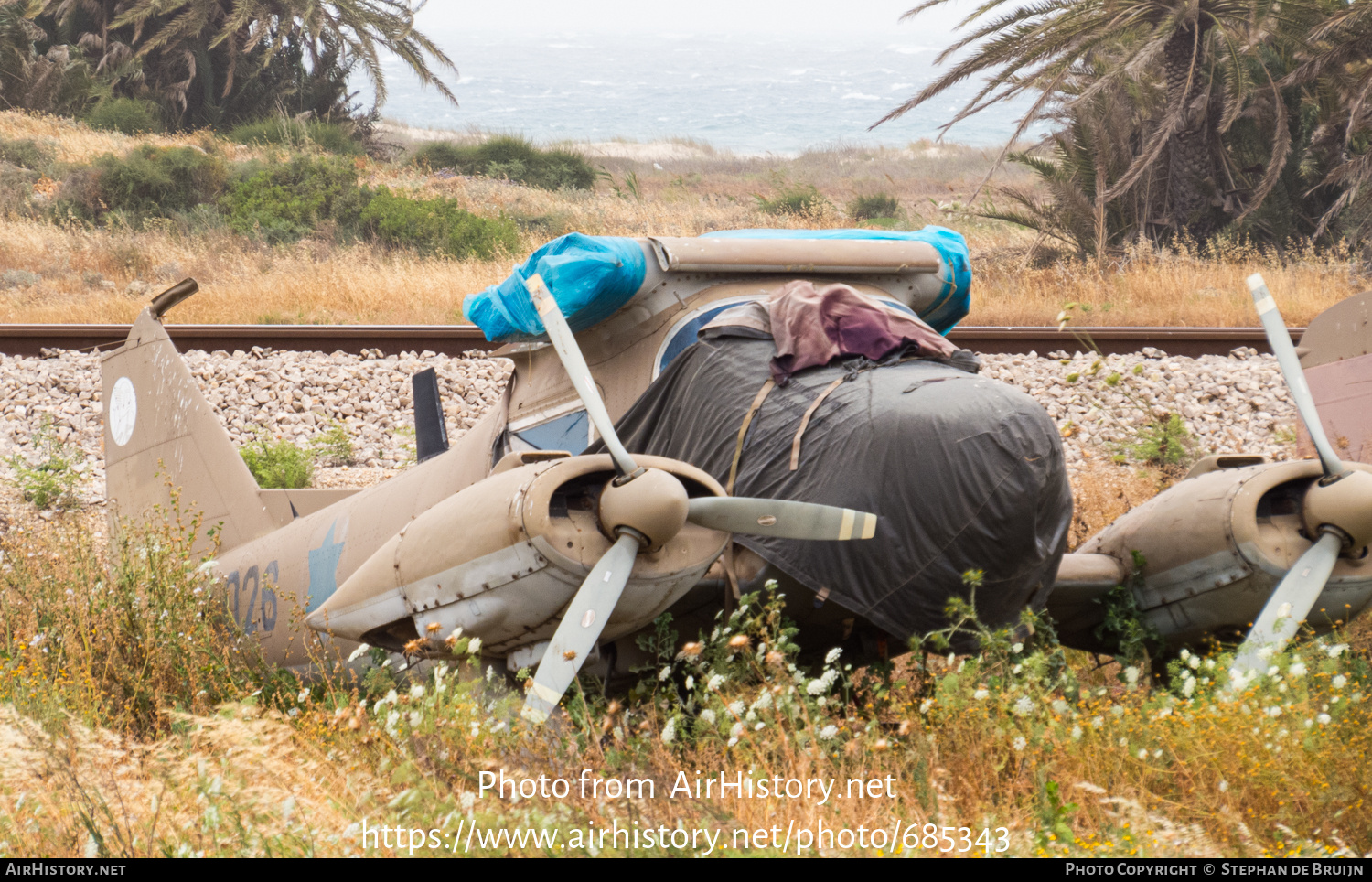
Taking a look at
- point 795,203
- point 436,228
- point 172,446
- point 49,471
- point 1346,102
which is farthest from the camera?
point 795,203

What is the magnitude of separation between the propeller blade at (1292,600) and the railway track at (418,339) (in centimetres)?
698

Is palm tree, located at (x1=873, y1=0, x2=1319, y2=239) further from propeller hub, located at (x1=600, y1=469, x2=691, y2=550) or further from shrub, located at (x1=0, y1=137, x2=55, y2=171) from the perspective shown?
shrub, located at (x1=0, y1=137, x2=55, y2=171)

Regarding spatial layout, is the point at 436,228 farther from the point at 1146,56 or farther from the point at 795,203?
the point at 1146,56

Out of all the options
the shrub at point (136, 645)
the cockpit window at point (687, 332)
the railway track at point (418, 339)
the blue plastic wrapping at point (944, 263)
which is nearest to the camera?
the cockpit window at point (687, 332)

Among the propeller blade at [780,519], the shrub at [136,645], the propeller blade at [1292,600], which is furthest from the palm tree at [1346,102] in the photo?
the shrub at [136,645]

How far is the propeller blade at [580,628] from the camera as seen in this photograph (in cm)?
414

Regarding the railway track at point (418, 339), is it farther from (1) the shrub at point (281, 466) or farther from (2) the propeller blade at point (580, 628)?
(2) the propeller blade at point (580, 628)

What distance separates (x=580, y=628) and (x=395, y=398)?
286 inches

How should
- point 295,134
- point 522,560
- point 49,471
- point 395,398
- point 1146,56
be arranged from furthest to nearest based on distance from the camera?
point 295,134 < point 1146,56 < point 395,398 < point 49,471 < point 522,560

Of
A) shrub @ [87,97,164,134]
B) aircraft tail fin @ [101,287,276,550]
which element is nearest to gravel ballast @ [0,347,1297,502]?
aircraft tail fin @ [101,287,276,550]

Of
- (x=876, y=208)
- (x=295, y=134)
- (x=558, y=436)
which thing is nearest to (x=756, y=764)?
(x=558, y=436)

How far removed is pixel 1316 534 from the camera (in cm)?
493
